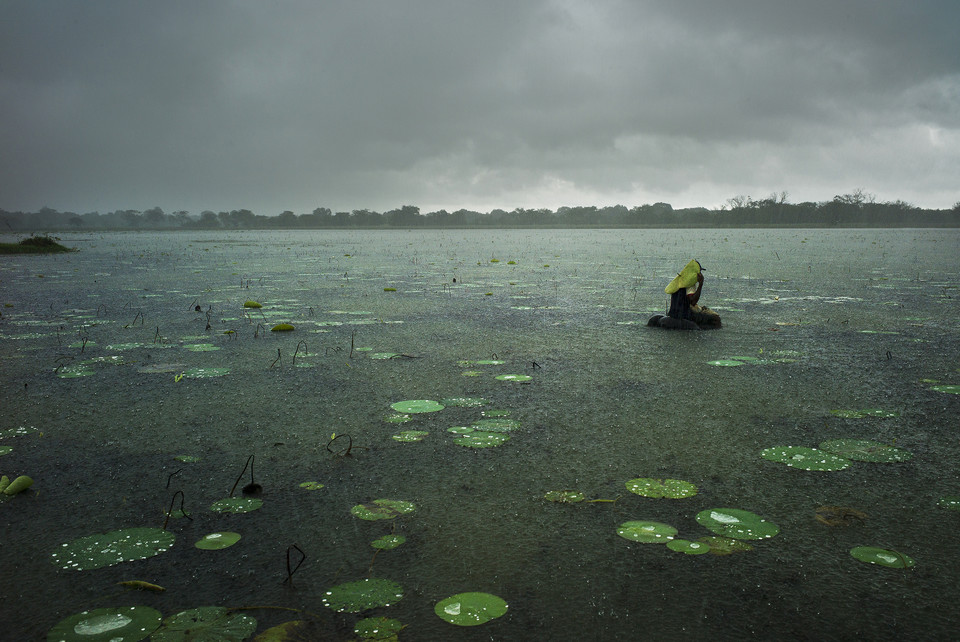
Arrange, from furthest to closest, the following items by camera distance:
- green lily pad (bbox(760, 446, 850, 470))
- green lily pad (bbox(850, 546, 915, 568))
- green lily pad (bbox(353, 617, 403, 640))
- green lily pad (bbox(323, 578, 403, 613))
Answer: green lily pad (bbox(760, 446, 850, 470))
green lily pad (bbox(850, 546, 915, 568))
green lily pad (bbox(323, 578, 403, 613))
green lily pad (bbox(353, 617, 403, 640))

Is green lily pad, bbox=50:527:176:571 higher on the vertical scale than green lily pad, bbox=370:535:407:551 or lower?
lower

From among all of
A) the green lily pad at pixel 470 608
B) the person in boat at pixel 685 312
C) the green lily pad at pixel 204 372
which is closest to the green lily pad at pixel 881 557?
the green lily pad at pixel 470 608

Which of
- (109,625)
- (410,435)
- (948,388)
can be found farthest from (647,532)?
(948,388)

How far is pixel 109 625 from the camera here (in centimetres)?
152

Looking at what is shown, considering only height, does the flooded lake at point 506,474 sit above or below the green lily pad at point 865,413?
below

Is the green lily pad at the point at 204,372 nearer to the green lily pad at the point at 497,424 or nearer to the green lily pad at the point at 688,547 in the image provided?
the green lily pad at the point at 497,424

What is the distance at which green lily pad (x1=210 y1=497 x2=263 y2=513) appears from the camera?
213 cm

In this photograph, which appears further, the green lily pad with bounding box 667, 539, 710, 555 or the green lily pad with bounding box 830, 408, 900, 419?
the green lily pad with bounding box 830, 408, 900, 419

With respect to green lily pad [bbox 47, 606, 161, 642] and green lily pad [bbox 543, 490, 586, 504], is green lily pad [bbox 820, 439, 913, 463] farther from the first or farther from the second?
green lily pad [bbox 47, 606, 161, 642]

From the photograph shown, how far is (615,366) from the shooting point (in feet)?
14.2

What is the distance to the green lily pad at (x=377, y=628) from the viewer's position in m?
1.48

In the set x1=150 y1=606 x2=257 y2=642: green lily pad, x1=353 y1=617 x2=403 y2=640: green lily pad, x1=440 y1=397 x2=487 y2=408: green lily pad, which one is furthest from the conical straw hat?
x1=150 y1=606 x2=257 y2=642: green lily pad

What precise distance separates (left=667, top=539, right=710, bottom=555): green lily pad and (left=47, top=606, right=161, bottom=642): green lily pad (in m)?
1.43

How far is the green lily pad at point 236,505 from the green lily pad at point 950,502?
238 cm
